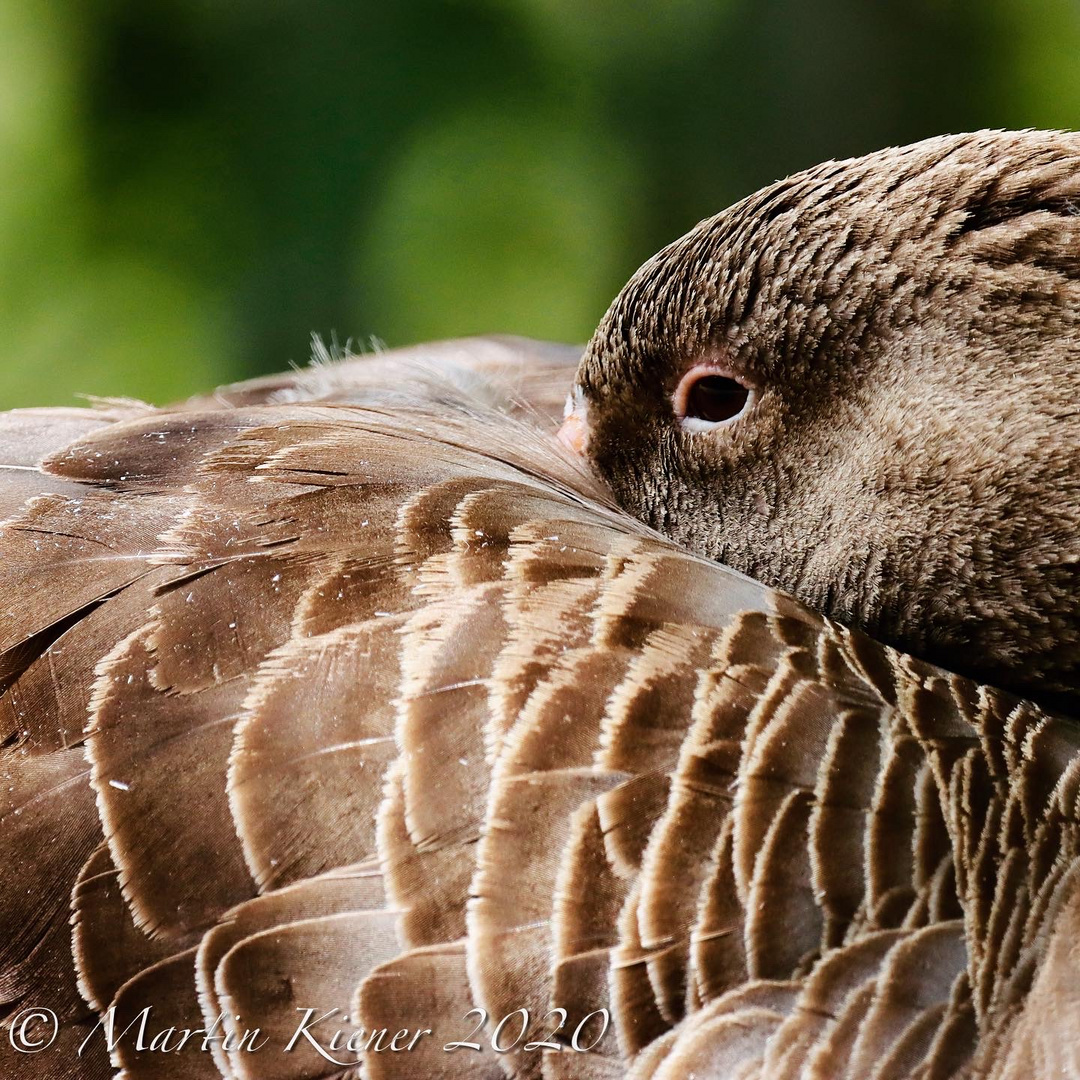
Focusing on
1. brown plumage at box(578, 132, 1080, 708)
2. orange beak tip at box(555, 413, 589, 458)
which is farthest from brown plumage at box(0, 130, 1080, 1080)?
orange beak tip at box(555, 413, 589, 458)

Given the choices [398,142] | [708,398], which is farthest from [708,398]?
[398,142]

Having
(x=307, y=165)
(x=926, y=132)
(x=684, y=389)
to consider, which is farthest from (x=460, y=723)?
(x=926, y=132)

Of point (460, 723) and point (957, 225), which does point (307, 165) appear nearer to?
point (957, 225)

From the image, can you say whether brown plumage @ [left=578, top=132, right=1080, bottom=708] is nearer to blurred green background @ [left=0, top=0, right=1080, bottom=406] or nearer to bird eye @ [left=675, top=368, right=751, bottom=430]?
bird eye @ [left=675, top=368, right=751, bottom=430]

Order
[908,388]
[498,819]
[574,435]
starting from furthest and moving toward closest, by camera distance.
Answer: [574,435]
[908,388]
[498,819]
